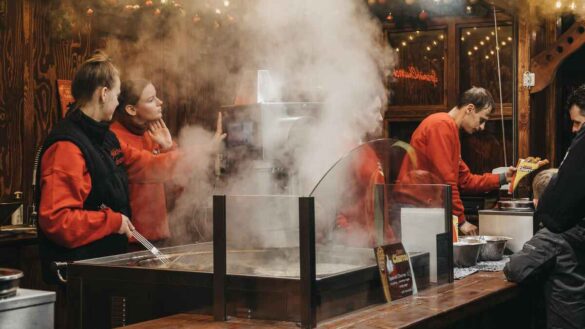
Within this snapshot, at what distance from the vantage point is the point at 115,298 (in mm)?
2748

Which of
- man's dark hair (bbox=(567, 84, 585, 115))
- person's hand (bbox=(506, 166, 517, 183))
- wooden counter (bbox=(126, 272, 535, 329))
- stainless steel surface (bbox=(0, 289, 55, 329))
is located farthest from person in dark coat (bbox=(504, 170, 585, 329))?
person's hand (bbox=(506, 166, 517, 183))

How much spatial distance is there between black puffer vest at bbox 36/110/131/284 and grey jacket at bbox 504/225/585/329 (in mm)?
1857

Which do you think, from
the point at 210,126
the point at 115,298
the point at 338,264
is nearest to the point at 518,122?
the point at 210,126

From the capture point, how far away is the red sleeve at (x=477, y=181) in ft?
19.3

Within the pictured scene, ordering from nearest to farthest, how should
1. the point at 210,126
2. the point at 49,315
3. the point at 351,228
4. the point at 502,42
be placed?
the point at 49,315 < the point at 351,228 < the point at 210,126 < the point at 502,42

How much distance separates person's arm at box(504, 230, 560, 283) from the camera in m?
3.32

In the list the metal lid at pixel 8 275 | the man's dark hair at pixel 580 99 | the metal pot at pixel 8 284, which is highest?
the man's dark hair at pixel 580 99

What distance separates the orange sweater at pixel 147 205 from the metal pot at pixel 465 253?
5.44 feet

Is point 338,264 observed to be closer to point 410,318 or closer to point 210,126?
point 410,318

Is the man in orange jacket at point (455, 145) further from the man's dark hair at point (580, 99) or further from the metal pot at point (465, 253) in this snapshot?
the metal pot at point (465, 253)

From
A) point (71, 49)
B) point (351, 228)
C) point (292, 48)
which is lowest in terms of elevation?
point (351, 228)

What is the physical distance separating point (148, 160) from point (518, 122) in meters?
3.45

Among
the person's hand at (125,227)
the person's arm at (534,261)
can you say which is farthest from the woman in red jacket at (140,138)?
the person's arm at (534,261)

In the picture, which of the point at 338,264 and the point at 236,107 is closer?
the point at 338,264
